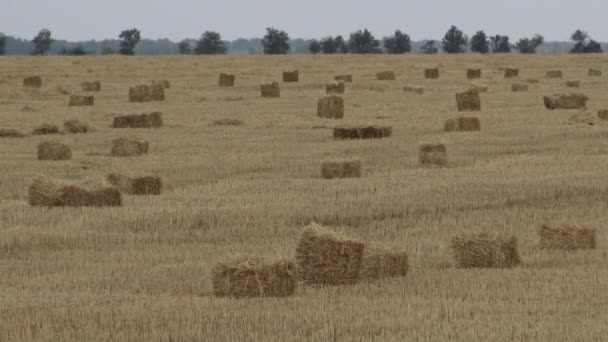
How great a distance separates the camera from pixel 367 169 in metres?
22.7

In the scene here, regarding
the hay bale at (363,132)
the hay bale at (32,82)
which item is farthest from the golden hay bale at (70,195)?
the hay bale at (32,82)

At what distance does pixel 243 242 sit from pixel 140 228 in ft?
4.35

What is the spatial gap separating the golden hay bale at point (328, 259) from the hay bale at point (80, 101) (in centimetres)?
2388

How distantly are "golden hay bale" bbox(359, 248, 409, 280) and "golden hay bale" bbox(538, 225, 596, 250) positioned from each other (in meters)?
2.37

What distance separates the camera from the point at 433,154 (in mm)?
22906

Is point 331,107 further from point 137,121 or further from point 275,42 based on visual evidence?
point 275,42

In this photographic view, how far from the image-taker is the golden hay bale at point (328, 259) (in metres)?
13.3

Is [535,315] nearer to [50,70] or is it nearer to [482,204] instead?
[482,204]

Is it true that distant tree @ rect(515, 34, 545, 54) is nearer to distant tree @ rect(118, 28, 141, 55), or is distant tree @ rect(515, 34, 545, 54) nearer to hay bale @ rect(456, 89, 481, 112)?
distant tree @ rect(118, 28, 141, 55)

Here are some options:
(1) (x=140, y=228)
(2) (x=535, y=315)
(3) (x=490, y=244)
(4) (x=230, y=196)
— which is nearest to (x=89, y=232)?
(1) (x=140, y=228)

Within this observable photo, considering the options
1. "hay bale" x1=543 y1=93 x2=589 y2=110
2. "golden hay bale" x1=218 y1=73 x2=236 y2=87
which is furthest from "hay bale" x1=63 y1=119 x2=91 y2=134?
"golden hay bale" x1=218 y1=73 x2=236 y2=87

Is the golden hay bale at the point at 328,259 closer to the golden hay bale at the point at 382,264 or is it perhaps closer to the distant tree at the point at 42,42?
the golden hay bale at the point at 382,264

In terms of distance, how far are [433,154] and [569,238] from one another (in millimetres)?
7529

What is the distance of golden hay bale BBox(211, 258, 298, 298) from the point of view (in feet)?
41.1
